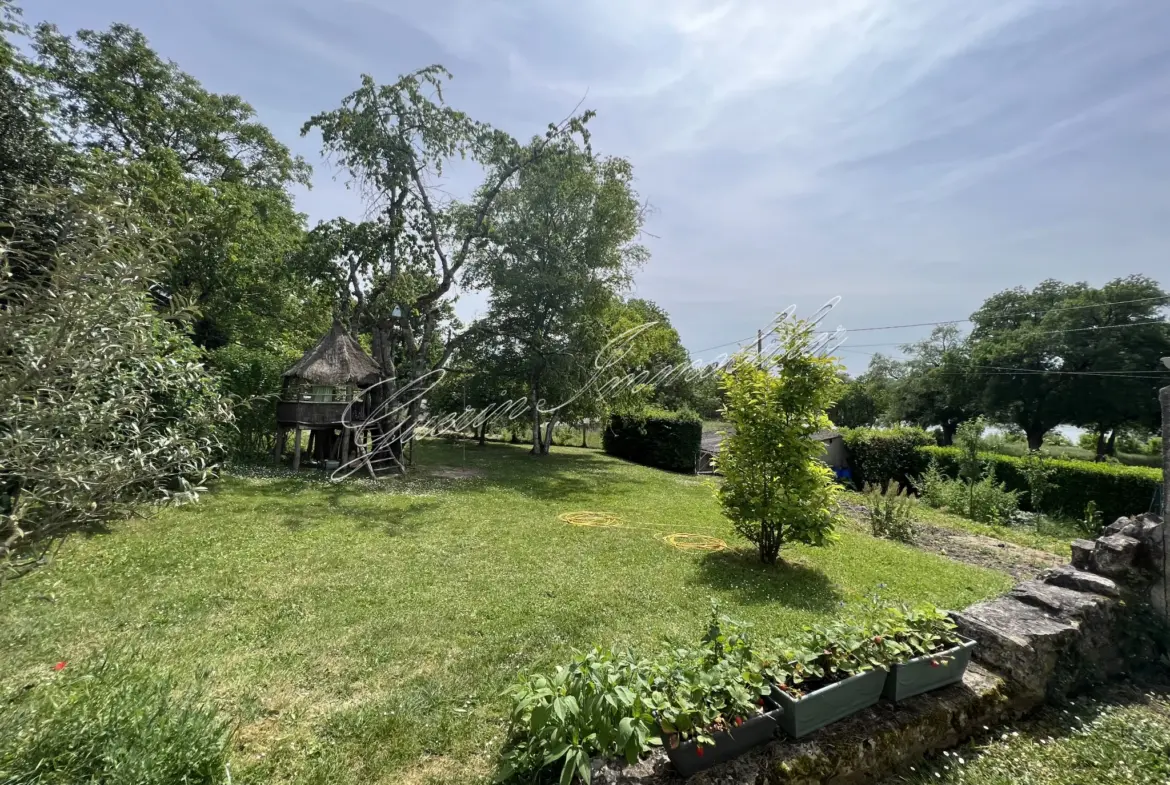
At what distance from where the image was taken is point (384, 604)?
4520mm

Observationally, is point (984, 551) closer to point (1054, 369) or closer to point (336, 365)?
point (336, 365)

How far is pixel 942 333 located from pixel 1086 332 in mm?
13232

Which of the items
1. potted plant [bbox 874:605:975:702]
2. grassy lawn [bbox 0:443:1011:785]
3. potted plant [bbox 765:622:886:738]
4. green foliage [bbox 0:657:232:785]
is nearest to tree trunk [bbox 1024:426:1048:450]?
grassy lawn [bbox 0:443:1011:785]

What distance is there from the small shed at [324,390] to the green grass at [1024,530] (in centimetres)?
1227

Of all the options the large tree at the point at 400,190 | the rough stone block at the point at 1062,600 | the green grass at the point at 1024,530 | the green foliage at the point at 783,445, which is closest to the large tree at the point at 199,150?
the large tree at the point at 400,190

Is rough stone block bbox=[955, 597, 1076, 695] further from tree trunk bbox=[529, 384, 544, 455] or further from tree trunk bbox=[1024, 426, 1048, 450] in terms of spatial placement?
tree trunk bbox=[1024, 426, 1048, 450]

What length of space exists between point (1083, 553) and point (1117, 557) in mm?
451

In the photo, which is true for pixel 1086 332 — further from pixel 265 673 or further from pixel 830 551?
pixel 265 673

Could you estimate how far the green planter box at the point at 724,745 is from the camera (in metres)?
2.09

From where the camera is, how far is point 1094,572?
4.15 meters

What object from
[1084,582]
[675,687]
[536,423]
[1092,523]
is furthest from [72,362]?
[536,423]

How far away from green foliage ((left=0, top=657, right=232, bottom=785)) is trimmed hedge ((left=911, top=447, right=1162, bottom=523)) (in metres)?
15.4

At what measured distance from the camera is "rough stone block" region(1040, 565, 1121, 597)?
12.2 ft

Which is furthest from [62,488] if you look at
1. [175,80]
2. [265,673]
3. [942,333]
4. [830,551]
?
[942,333]
